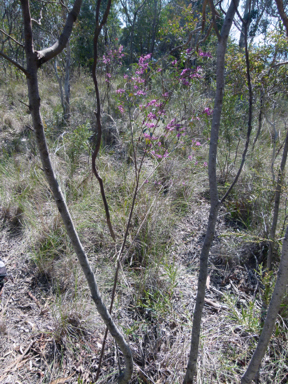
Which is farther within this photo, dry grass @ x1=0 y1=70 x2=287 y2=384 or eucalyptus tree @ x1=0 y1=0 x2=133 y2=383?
dry grass @ x1=0 y1=70 x2=287 y2=384

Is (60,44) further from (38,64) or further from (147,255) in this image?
(147,255)

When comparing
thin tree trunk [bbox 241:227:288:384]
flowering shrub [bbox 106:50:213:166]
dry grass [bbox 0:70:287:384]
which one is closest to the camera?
thin tree trunk [bbox 241:227:288:384]

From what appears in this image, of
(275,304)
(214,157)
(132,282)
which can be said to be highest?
(214,157)

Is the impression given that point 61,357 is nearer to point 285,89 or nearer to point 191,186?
point 191,186

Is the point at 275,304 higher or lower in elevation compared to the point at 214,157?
lower

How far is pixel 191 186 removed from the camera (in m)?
3.00

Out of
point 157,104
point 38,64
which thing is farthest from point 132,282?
point 157,104

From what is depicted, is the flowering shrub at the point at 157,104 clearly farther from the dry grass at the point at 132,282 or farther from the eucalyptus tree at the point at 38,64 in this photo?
the eucalyptus tree at the point at 38,64

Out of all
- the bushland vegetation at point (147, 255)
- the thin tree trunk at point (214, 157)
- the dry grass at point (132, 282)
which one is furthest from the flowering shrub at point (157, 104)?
the thin tree trunk at point (214, 157)

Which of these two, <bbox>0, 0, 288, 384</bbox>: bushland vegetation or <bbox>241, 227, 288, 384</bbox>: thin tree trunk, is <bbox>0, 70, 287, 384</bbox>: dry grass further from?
<bbox>241, 227, 288, 384</bbox>: thin tree trunk

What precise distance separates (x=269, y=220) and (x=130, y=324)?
56.4 inches

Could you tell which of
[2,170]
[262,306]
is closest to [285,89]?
[262,306]

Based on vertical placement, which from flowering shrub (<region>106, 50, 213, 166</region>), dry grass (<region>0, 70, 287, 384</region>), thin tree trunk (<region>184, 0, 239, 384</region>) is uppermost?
flowering shrub (<region>106, 50, 213, 166</region>)

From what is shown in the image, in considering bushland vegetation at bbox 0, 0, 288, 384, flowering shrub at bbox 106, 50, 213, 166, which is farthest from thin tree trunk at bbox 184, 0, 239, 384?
flowering shrub at bbox 106, 50, 213, 166
